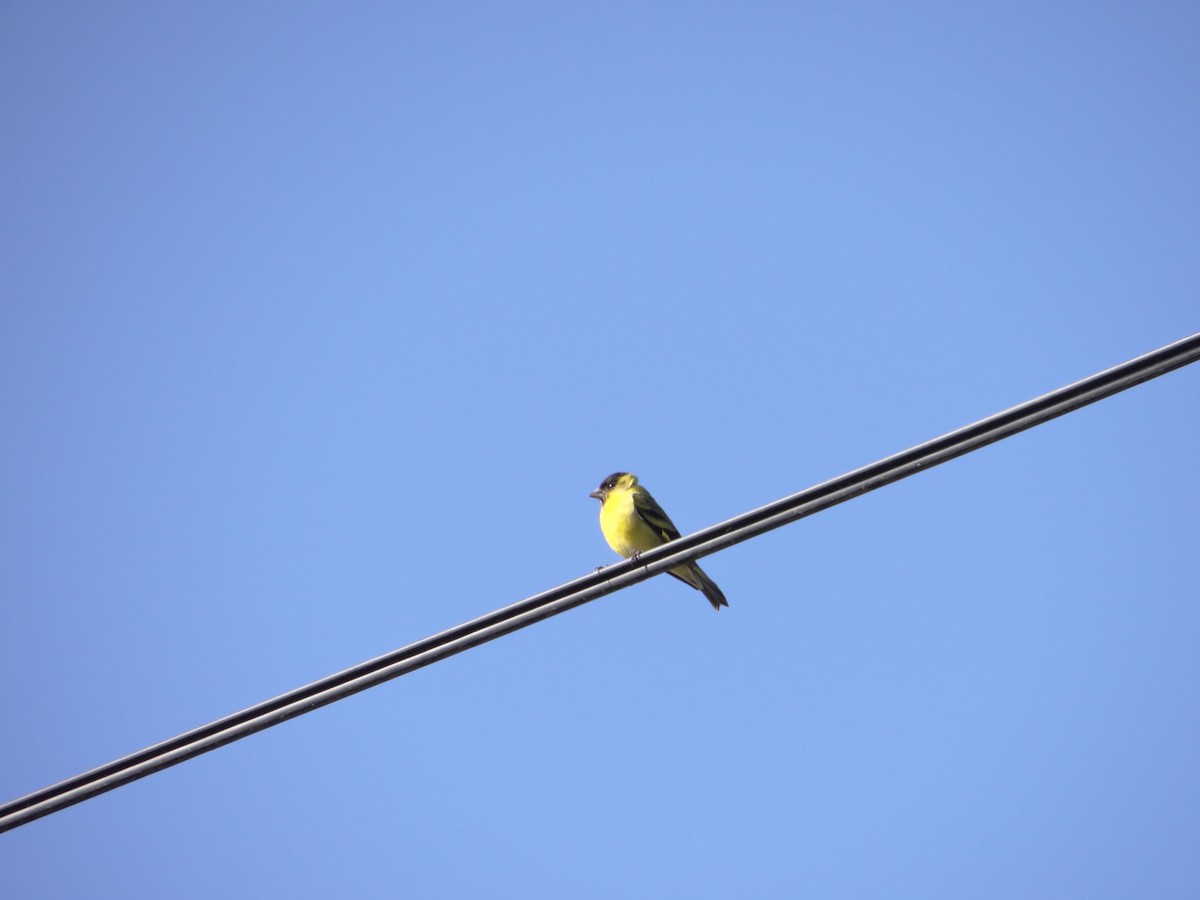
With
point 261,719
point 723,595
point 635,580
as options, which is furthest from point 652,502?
point 261,719

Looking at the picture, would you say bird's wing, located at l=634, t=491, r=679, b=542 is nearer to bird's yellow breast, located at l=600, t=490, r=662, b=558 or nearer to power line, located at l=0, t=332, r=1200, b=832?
bird's yellow breast, located at l=600, t=490, r=662, b=558

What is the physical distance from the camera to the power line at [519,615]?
4.52m

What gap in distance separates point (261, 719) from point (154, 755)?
0.52 m

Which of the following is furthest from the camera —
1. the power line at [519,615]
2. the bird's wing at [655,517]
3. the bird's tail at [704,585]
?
the bird's wing at [655,517]

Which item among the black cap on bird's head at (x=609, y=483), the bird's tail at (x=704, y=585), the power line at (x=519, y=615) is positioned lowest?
the power line at (x=519, y=615)

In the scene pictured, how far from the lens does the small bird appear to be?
33.4 ft

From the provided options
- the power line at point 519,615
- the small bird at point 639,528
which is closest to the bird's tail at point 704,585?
the small bird at point 639,528

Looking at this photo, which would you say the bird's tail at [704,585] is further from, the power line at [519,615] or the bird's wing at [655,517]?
the power line at [519,615]

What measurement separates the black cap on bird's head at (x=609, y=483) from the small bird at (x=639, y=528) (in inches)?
23.8

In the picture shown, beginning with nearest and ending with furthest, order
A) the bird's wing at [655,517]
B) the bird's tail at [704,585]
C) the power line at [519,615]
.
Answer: the power line at [519,615] → the bird's tail at [704,585] → the bird's wing at [655,517]

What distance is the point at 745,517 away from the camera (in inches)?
195

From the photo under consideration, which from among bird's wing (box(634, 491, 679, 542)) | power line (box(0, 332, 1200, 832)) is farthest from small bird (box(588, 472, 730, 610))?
power line (box(0, 332, 1200, 832))

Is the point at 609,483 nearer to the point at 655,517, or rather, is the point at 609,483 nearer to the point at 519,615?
the point at 655,517

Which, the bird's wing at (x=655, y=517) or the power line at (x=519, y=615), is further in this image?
the bird's wing at (x=655, y=517)
